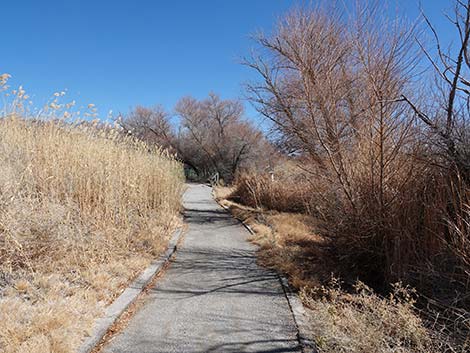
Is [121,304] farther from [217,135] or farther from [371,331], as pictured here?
[217,135]

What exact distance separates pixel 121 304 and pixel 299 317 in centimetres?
204

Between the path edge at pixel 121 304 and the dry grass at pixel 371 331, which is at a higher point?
the dry grass at pixel 371 331

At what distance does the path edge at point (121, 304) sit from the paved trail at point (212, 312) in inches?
5.9

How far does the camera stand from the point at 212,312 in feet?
11.9

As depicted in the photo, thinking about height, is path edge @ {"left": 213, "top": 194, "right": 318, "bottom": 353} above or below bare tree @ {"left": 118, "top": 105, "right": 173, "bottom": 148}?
below

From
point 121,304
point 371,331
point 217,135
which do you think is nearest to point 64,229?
point 121,304

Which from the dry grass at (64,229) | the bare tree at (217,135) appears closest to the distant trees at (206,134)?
the bare tree at (217,135)

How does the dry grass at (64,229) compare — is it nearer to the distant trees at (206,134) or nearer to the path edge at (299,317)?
the path edge at (299,317)

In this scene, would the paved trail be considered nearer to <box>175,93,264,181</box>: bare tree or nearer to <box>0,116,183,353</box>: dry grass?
<box>0,116,183,353</box>: dry grass

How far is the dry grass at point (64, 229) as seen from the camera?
2893mm

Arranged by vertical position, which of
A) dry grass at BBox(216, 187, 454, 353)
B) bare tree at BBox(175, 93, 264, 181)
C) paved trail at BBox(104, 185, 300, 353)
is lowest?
paved trail at BBox(104, 185, 300, 353)

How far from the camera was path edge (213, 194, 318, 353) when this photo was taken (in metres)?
2.95

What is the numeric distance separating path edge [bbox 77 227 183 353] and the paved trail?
5.9 inches

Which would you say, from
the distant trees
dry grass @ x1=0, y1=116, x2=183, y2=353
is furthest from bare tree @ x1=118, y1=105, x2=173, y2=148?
dry grass @ x1=0, y1=116, x2=183, y2=353
